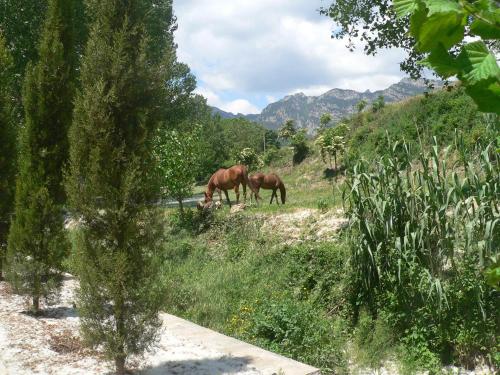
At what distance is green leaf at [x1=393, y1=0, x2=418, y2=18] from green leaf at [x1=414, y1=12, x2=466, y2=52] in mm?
36

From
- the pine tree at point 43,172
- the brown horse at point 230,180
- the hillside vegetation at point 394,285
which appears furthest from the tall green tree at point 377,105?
the pine tree at point 43,172

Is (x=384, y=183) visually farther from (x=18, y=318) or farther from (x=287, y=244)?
(x=18, y=318)

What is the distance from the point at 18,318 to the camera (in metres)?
7.11

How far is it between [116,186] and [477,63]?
4.42m

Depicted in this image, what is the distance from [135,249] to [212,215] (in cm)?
933

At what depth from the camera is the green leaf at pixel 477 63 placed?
890 mm

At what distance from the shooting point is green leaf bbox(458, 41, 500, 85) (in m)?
0.89

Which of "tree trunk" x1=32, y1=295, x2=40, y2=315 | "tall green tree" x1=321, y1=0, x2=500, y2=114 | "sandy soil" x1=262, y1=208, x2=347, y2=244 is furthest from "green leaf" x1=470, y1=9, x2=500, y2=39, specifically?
"sandy soil" x1=262, y1=208, x2=347, y2=244

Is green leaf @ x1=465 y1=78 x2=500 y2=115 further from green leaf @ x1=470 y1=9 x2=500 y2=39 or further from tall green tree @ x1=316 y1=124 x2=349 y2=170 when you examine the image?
tall green tree @ x1=316 y1=124 x2=349 y2=170

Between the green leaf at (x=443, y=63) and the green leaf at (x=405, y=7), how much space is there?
0.09 meters

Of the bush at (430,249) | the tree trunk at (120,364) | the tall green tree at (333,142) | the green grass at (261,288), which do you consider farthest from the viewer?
the tall green tree at (333,142)

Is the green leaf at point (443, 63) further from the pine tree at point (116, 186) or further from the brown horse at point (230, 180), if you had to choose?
the brown horse at point (230, 180)

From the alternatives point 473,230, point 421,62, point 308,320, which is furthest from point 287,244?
point 421,62

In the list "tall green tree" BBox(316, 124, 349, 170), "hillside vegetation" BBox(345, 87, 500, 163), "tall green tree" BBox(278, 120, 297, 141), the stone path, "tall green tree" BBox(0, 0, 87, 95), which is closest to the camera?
the stone path
